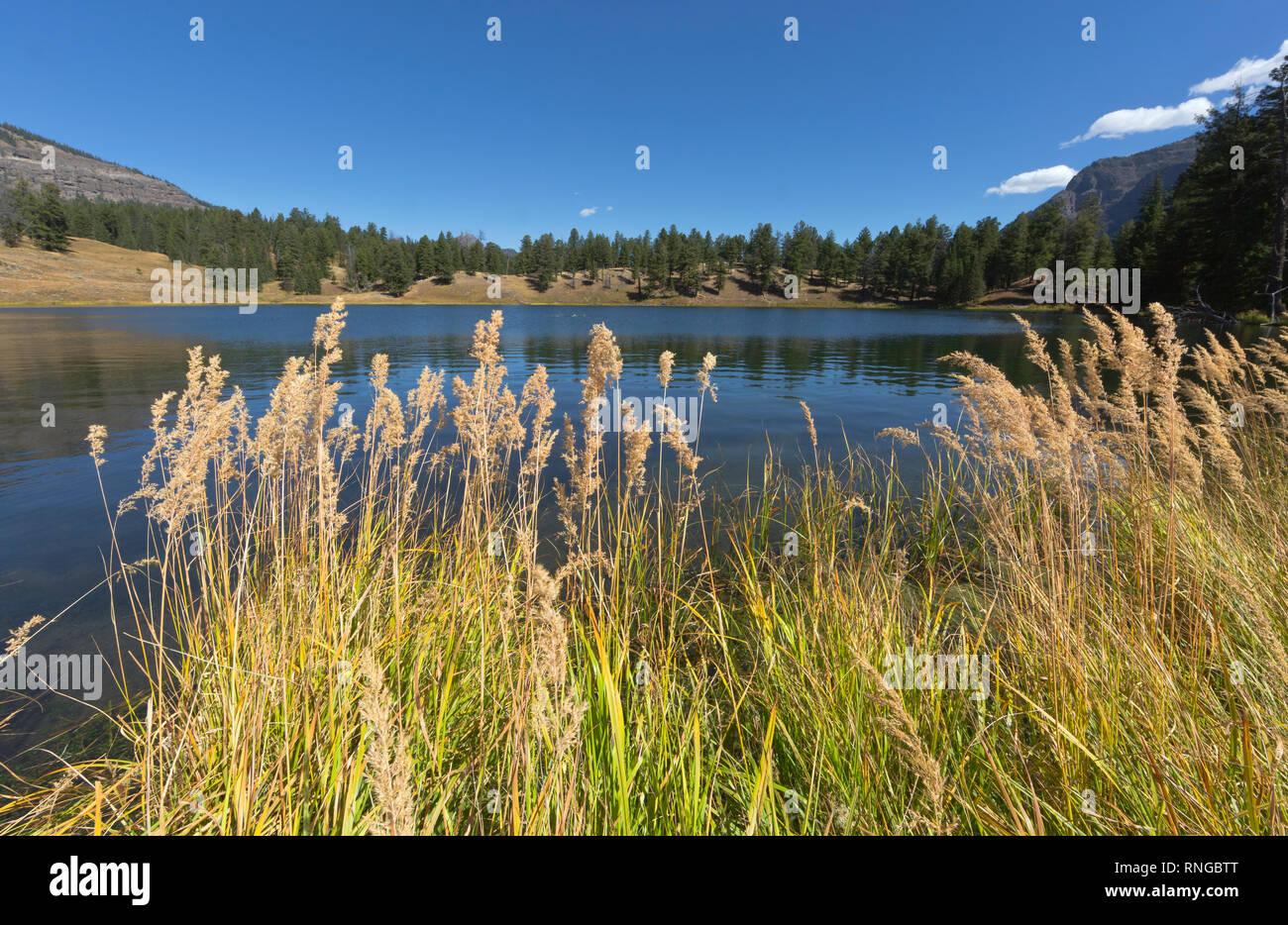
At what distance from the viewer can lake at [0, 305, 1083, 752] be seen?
6.56m

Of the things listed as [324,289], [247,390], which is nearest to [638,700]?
[247,390]

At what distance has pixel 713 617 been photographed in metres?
4.69

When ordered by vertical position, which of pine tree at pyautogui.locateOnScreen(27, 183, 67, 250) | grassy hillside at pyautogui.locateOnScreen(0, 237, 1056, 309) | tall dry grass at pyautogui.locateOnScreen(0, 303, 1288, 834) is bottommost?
tall dry grass at pyautogui.locateOnScreen(0, 303, 1288, 834)

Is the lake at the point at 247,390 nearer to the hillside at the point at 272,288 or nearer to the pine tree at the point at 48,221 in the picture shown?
the hillside at the point at 272,288

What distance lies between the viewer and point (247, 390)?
18.6 metres

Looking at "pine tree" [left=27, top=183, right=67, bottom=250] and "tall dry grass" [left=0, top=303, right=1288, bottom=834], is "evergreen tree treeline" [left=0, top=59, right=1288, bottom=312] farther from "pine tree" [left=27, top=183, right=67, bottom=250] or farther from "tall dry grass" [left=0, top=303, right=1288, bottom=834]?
"tall dry grass" [left=0, top=303, right=1288, bottom=834]

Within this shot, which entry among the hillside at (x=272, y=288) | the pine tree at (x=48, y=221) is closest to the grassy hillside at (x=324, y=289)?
the hillside at (x=272, y=288)

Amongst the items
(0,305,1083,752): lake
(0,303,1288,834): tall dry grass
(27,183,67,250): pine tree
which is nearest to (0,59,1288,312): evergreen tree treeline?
(27,183,67,250): pine tree

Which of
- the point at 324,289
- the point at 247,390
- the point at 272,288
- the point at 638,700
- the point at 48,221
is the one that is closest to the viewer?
the point at 638,700

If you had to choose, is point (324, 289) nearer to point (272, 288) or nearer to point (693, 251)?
point (272, 288)

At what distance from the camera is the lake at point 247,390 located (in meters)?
6.56

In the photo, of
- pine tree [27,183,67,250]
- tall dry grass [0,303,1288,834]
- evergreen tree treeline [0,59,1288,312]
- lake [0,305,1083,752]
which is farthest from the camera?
pine tree [27,183,67,250]
